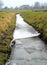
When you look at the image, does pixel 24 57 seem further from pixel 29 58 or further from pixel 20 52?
pixel 20 52

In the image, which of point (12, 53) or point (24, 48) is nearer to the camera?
point (12, 53)

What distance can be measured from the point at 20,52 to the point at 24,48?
5.68ft

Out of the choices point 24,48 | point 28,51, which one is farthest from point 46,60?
point 24,48

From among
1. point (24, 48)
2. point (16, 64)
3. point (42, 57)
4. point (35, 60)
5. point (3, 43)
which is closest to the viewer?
point (16, 64)

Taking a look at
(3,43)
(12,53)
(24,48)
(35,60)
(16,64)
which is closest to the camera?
(16,64)

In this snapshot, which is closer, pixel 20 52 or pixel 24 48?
pixel 20 52

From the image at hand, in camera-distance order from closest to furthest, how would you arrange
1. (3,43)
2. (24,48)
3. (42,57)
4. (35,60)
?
(35,60) < (42,57) < (24,48) < (3,43)

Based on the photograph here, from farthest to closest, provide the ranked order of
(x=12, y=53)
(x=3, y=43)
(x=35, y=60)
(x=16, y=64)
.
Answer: (x=3, y=43), (x=12, y=53), (x=35, y=60), (x=16, y=64)

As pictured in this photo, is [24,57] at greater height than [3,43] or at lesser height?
greater

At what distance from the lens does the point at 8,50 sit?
17.7 metres

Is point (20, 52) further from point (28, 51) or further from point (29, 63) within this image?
point (29, 63)

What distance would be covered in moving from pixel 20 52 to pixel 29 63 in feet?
11.9

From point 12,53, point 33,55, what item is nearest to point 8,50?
point 12,53

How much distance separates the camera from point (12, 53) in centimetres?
1686
